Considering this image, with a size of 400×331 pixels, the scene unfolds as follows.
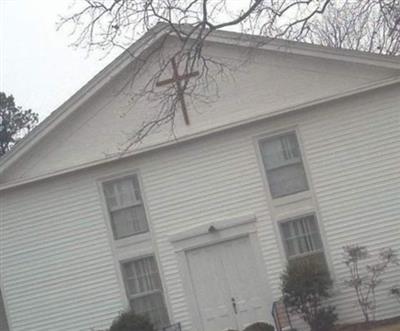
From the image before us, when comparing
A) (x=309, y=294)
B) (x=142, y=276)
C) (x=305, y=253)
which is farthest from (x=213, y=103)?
(x=309, y=294)

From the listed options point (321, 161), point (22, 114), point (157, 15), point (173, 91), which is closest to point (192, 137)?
point (173, 91)

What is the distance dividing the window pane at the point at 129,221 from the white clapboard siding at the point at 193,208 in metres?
0.30

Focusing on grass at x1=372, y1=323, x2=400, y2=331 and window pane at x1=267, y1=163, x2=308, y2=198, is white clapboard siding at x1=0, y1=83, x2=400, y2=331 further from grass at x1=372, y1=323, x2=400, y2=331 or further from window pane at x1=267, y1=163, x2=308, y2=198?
grass at x1=372, y1=323, x2=400, y2=331

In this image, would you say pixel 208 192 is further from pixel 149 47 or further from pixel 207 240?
pixel 149 47

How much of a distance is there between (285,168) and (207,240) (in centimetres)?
241

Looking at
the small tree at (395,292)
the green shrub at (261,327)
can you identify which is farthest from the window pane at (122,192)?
the small tree at (395,292)

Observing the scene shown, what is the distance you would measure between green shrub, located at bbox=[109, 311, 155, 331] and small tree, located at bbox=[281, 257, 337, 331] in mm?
3033

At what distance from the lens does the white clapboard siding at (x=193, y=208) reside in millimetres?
18172

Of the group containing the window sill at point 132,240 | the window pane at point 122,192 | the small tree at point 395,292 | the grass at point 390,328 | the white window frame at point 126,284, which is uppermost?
the window pane at point 122,192

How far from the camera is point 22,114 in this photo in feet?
161

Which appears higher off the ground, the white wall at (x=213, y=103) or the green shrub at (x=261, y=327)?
the white wall at (x=213, y=103)

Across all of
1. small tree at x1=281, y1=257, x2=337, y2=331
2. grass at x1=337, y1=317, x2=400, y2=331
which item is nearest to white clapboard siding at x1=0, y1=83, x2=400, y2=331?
grass at x1=337, y1=317, x2=400, y2=331

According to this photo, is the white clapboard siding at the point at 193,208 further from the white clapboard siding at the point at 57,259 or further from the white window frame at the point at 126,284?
the white window frame at the point at 126,284

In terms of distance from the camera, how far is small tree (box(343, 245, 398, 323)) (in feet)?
58.1
